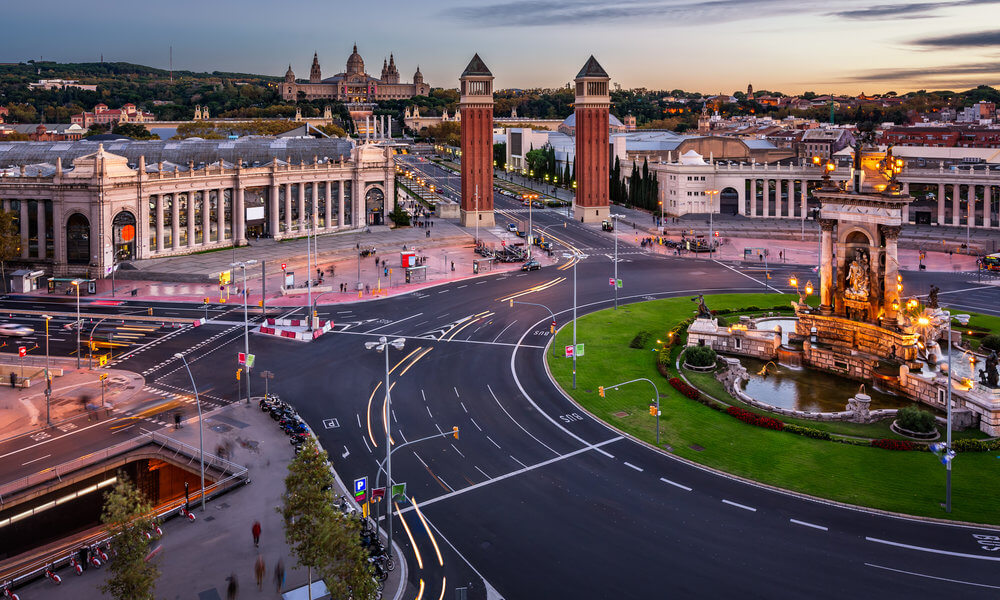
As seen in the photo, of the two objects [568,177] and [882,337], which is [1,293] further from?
[568,177]

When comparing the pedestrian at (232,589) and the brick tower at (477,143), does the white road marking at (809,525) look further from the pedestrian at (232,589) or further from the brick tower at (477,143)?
the brick tower at (477,143)

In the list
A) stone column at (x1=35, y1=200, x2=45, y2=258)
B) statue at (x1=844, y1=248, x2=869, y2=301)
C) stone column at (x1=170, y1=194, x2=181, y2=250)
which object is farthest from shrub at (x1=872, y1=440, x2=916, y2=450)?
stone column at (x1=35, y1=200, x2=45, y2=258)

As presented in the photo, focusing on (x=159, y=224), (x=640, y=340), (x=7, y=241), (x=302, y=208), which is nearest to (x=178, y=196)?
(x=159, y=224)

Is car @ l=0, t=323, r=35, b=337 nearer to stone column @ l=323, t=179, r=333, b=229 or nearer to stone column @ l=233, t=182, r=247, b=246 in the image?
stone column @ l=233, t=182, r=247, b=246

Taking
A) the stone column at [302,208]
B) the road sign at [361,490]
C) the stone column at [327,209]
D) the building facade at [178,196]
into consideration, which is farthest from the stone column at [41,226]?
the road sign at [361,490]

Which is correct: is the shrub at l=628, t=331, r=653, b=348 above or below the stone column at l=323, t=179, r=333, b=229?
below

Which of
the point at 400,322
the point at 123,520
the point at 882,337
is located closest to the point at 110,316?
the point at 400,322

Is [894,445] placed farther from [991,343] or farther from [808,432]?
[991,343]
